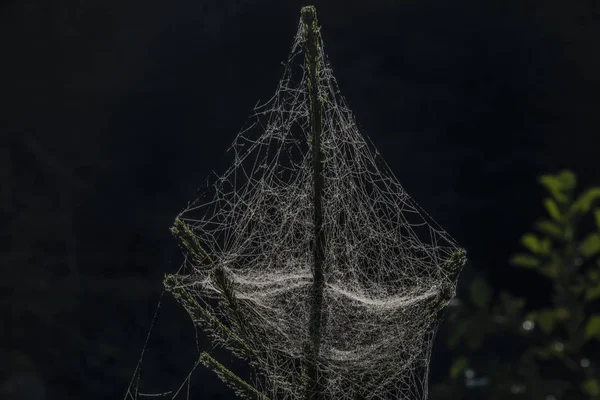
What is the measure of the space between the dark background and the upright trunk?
3282 mm

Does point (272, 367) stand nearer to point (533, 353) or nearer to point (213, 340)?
point (213, 340)

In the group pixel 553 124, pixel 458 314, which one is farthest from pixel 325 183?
pixel 553 124

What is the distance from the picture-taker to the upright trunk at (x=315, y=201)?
1.17m

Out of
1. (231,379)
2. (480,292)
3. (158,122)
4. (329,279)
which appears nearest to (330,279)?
(329,279)

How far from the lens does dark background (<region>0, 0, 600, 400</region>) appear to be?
4.64 meters

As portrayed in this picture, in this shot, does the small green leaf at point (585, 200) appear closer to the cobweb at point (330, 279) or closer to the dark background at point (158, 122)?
the cobweb at point (330, 279)

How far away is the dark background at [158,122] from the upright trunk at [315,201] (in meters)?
3.28

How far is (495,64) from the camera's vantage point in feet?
15.1

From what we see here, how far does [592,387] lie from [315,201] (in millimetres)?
795

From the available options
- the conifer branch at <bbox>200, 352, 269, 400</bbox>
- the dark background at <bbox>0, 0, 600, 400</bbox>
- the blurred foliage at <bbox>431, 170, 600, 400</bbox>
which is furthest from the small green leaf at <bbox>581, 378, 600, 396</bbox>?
the dark background at <bbox>0, 0, 600, 400</bbox>

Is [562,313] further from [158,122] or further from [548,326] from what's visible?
[158,122]

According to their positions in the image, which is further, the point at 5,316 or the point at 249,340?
the point at 5,316

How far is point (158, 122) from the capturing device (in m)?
5.03

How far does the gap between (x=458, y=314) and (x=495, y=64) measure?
4.24 meters
